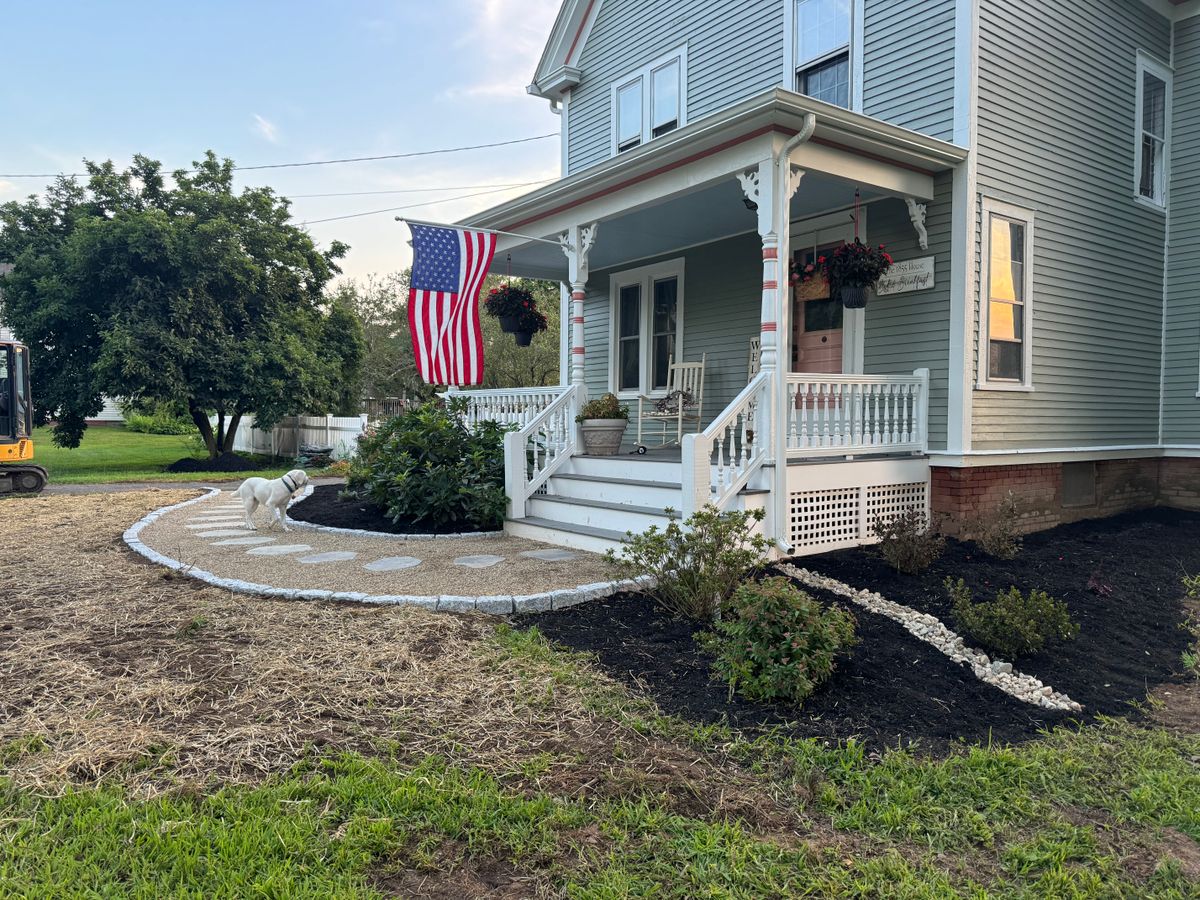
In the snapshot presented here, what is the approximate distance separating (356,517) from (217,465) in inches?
432

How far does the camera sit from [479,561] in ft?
20.6

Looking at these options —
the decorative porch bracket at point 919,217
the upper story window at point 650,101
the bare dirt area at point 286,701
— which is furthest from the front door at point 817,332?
the bare dirt area at point 286,701

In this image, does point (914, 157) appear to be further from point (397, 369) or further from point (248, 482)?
point (397, 369)

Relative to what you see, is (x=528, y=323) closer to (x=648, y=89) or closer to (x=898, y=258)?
(x=648, y=89)

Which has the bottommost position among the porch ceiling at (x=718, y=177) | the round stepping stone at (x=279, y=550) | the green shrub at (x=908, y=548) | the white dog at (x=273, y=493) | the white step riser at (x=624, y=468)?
the round stepping stone at (x=279, y=550)

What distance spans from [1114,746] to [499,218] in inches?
307

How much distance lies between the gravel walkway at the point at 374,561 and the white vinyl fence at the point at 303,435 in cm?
976

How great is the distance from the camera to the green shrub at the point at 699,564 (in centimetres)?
446

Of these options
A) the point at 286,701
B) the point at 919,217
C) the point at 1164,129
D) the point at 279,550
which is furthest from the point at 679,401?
the point at 1164,129

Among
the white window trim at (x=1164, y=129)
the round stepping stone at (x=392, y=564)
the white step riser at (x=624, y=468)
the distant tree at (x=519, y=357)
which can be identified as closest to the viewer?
the round stepping stone at (x=392, y=564)

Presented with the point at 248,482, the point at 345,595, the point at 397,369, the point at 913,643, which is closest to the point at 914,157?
the point at 913,643

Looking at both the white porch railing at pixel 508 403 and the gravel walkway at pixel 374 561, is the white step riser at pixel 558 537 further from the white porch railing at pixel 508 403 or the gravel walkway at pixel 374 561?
the white porch railing at pixel 508 403

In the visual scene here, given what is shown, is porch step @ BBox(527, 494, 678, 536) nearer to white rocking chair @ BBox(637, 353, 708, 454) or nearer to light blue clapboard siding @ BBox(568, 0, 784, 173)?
white rocking chair @ BBox(637, 353, 708, 454)

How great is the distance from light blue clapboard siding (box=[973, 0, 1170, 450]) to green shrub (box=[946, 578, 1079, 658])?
3157mm
